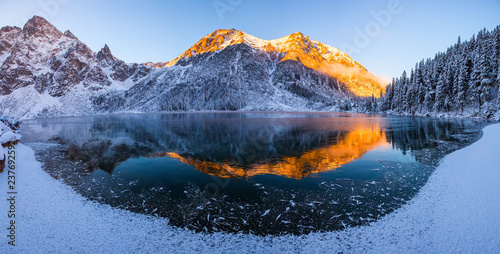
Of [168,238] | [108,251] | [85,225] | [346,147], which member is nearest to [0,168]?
[85,225]

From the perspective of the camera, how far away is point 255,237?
6.96m

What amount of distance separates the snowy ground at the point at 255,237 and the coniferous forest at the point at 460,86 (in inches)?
2550

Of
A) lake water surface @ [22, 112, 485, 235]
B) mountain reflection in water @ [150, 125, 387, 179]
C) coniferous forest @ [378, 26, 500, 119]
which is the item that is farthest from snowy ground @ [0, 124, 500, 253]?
coniferous forest @ [378, 26, 500, 119]

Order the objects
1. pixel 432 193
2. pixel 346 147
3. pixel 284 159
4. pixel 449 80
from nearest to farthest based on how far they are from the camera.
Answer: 1. pixel 432 193
2. pixel 284 159
3. pixel 346 147
4. pixel 449 80

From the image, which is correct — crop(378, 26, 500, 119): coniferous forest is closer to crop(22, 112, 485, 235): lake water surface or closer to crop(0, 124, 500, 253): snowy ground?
crop(22, 112, 485, 235): lake water surface

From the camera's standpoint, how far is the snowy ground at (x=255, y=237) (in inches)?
252

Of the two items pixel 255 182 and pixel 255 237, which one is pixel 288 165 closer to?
pixel 255 182

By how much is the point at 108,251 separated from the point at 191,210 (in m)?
3.07

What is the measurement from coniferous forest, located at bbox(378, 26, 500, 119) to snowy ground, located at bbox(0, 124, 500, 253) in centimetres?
6478

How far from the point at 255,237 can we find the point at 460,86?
276ft

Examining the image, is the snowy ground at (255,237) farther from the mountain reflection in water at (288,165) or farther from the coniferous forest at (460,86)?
the coniferous forest at (460,86)

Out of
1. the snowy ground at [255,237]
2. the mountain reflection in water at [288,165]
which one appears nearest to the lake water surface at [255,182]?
the mountain reflection in water at [288,165]

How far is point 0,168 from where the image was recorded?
13172 millimetres

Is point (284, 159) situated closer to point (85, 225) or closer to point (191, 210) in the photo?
point (191, 210)
